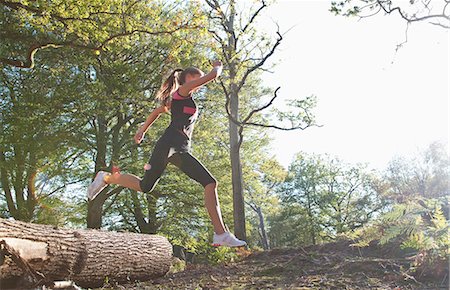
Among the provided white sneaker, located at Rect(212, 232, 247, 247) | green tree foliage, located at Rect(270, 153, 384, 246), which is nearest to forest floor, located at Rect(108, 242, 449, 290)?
white sneaker, located at Rect(212, 232, 247, 247)

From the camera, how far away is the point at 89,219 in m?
12.1

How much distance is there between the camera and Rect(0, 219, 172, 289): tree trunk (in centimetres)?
406

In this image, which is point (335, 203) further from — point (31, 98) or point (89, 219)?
point (31, 98)

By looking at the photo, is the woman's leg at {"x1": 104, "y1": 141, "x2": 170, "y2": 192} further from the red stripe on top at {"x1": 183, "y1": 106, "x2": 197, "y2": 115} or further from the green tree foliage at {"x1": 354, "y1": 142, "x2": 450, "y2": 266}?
Answer: the green tree foliage at {"x1": 354, "y1": 142, "x2": 450, "y2": 266}

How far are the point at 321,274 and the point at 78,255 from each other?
3025 millimetres

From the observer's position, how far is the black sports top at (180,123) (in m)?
3.20

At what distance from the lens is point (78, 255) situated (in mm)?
4828

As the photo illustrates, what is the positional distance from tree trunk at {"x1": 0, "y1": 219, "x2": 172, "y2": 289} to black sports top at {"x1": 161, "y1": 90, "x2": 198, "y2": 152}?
5.45 feet

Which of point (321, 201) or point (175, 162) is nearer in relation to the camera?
point (175, 162)

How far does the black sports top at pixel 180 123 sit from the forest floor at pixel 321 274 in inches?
85.3

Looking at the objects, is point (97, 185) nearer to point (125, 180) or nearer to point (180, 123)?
point (125, 180)

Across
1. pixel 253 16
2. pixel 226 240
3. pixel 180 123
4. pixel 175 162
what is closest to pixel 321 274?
pixel 226 240

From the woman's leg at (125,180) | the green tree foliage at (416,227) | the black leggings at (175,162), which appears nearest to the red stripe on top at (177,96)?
the black leggings at (175,162)

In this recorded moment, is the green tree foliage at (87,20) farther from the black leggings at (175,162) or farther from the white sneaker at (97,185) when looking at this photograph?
the black leggings at (175,162)
